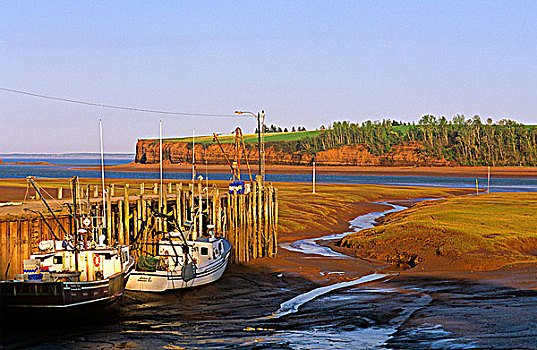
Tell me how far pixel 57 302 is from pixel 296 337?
10.3 m

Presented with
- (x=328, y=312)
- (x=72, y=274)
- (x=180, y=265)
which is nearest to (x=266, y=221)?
(x=180, y=265)

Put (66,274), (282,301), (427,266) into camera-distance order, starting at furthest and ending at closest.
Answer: (427,266) → (282,301) → (66,274)

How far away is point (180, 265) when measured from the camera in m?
37.3

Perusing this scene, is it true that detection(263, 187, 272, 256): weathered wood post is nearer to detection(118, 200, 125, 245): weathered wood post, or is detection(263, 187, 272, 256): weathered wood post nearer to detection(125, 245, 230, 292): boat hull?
detection(125, 245, 230, 292): boat hull

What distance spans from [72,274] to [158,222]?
33.1ft

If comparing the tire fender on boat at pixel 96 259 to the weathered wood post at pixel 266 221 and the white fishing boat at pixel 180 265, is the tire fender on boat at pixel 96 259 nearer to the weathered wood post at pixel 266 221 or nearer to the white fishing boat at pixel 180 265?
the white fishing boat at pixel 180 265

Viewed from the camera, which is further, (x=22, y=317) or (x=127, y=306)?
(x=127, y=306)

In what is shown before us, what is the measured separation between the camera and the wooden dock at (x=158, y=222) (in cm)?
3303

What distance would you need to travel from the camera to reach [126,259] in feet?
110

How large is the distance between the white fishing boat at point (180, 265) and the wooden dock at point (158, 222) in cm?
127

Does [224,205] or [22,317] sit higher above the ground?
[224,205]

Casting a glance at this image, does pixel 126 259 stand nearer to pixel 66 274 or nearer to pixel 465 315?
pixel 66 274

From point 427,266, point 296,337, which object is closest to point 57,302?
point 296,337

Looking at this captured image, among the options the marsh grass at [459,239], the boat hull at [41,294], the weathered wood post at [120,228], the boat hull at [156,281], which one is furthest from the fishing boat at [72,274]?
A: the marsh grass at [459,239]
